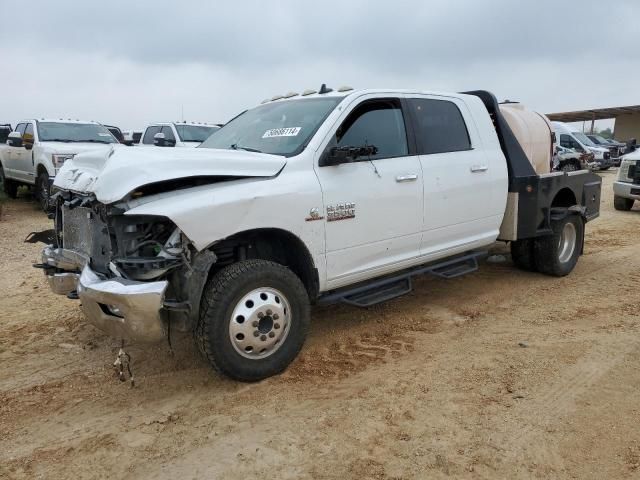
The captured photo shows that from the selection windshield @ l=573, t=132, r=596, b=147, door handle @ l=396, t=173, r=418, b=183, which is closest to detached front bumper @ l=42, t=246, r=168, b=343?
door handle @ l=396, t=173, r=418, b=183

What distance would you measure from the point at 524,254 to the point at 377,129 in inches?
117

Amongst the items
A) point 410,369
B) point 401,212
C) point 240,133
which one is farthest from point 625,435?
point 240,133

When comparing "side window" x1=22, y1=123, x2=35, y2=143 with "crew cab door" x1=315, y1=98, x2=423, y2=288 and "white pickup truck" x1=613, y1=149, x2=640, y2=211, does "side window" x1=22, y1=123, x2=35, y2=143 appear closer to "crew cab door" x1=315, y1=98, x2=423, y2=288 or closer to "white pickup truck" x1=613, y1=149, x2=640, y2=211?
"crew cab door" x1=315, y1=98, x2=423, y2=288

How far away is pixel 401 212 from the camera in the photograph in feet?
14.6

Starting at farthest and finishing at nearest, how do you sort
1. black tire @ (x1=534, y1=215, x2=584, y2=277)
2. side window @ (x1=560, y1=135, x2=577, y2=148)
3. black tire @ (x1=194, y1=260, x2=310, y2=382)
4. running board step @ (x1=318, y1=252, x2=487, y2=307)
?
side window @ (x1=560, y1=135, x2=577, y2=148) < black tire @ (x1=534, y1=215, x2=584, y2=277) < running board step @ (x1=318, y1=252, x2=487, y2=307) < black tire @ (x1=194, y1=260, x2=310, y2=382)

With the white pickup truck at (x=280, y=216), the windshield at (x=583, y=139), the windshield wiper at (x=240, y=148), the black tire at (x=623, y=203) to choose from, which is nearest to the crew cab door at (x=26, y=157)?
the white pickup truck at (x=280, y=216)

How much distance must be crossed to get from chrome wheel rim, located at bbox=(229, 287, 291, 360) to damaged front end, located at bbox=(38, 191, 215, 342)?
0.32 m

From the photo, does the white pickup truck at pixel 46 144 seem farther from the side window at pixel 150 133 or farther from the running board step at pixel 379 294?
the running board step at pixel 379 294

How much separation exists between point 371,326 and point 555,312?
1.78 meters

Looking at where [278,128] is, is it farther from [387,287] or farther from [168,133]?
[168,133]

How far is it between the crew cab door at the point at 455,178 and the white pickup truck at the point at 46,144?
7.59 m

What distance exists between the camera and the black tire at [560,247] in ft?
20.2

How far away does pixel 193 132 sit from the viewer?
41.8 feet

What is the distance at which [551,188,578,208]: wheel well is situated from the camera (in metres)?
6.45
